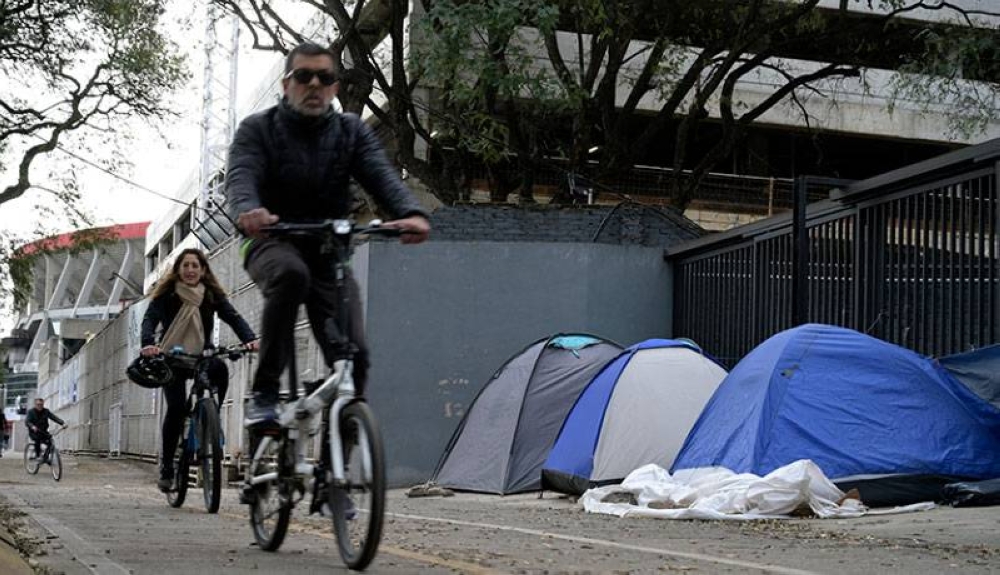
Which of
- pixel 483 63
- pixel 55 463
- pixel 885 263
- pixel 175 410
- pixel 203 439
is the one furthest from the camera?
pixel 55 463

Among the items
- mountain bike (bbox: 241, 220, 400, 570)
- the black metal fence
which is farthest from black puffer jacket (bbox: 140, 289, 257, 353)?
the black metal fence

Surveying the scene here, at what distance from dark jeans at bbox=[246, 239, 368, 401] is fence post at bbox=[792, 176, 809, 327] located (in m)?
9.71

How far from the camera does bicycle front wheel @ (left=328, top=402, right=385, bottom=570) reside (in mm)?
5055

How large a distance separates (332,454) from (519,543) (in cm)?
210

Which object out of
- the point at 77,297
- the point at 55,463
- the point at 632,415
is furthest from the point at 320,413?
the point at 77,297

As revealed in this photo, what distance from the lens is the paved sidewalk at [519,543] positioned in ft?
18.6

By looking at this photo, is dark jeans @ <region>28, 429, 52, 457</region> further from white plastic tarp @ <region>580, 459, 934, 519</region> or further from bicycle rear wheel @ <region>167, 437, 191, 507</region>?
bicycle rear wheel @ <region>167, 437, 191, 507</region>

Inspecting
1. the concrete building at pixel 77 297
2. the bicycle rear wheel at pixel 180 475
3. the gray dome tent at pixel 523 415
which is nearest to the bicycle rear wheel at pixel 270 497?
the bicycle rear wheel at pixel 180 475

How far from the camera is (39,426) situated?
89.8ft

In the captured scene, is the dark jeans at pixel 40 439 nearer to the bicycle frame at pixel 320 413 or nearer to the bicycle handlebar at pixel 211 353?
the bicycle handlebar at pixel 211 353

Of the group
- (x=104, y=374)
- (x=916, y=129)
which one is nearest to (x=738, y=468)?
(x=916, y=129)

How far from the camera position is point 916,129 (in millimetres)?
35875

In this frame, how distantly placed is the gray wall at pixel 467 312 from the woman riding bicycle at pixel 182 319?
8.90 m

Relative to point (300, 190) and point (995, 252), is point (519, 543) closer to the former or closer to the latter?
point (300, 190)
